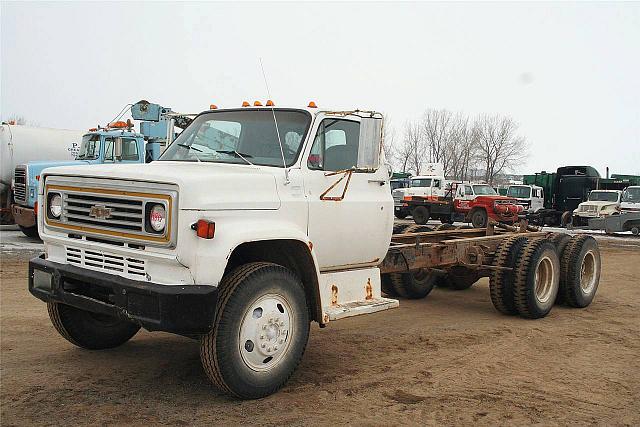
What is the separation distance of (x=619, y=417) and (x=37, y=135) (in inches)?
699

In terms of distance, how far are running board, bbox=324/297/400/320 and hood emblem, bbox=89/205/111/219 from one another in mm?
1883

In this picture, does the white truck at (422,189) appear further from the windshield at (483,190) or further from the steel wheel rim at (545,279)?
the steel wheel rim at (545,279)

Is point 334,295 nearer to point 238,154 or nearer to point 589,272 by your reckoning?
point 238,154

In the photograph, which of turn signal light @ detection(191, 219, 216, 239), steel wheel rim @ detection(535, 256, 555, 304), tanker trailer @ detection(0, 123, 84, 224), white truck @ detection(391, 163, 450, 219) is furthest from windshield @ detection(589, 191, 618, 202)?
turn signal light @ detection(191, 219, 216, 239)

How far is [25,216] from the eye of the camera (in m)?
14.8

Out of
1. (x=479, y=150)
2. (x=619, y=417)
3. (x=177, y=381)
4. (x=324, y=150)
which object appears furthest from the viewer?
(x=479, y=150)

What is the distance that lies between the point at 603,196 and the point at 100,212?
2618 centimetres

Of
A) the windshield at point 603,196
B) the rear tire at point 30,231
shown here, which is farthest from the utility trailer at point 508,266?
the windshield at point 603,196

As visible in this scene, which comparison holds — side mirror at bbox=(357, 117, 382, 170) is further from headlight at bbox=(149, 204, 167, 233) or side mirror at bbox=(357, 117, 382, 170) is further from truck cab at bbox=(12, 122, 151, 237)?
truck cab at bbox=(12, 122, 151, 237)

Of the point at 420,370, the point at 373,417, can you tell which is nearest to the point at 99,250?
the point at 373,417

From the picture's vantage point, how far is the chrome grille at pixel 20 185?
48.9 feet

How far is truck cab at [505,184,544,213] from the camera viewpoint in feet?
97.8

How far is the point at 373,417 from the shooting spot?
4.27 meters

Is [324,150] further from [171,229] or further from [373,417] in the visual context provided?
[373,417]
